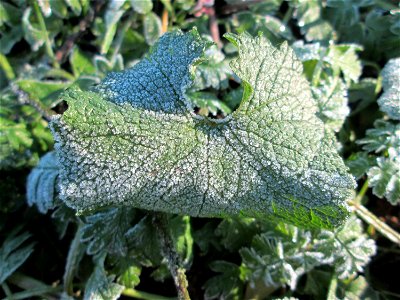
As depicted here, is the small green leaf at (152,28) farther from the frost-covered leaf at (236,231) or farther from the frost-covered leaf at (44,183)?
the frost-covered leaf at (236,231)

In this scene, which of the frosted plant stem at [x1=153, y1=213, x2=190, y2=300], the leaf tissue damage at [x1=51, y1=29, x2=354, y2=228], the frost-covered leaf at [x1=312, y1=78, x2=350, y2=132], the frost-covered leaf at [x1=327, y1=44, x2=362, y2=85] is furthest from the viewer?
the frost-covered leaf at [x1=327, y1=44, x2=362, y2=85]

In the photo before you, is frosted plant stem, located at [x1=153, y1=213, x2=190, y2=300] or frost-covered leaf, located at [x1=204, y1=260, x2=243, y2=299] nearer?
frosted plant stem, located at [x1=153, y1=213, x2=190, y2=300]

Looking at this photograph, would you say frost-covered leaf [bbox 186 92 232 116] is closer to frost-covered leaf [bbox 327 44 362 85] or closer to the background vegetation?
the background vegetation

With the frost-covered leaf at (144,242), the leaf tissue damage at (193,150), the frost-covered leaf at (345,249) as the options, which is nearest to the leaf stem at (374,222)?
the frost-covered leaf at (345,249)

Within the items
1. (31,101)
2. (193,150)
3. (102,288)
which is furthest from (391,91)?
(31,101)

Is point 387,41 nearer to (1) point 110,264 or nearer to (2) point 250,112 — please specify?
(2) point 250,112

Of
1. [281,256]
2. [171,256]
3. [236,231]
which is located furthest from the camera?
[236,231]

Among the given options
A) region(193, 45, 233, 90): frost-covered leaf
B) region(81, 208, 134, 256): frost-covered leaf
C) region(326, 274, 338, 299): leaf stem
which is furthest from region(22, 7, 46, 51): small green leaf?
region(326, 274, 338, 299): leaf stem

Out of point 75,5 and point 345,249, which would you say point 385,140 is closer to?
point 345,249
